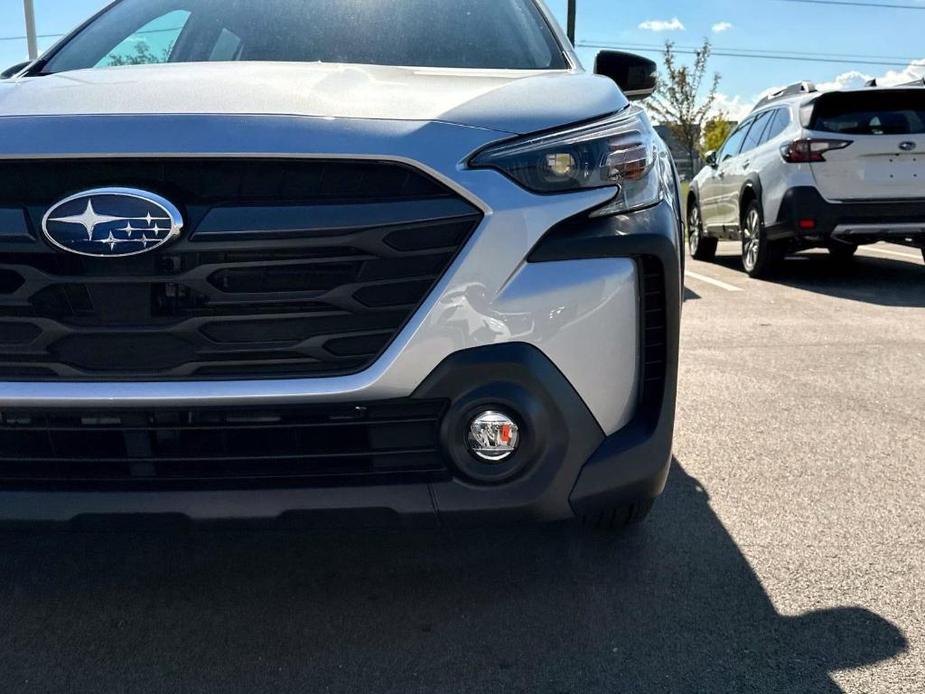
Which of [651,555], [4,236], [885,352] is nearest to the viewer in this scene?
[4,236]

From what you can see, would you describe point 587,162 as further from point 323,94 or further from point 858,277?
point 858,277

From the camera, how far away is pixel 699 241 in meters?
11.8

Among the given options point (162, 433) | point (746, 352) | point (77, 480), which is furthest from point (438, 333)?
point (746, 352)

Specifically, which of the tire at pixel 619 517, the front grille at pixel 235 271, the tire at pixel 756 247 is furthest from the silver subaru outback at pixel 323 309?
the tire at pixel 756 247

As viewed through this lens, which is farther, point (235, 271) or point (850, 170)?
point (850, 170)

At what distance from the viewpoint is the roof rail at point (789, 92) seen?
888 cm

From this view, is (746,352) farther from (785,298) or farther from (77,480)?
(77,480)

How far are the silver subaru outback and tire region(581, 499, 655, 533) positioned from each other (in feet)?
1.59

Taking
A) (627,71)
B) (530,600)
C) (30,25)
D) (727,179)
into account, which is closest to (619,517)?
(530,600)

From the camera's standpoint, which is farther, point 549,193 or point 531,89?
point 531,89

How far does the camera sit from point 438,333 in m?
2.08

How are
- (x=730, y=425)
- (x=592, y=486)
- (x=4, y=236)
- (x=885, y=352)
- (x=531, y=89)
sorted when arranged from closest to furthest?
(x=4, y=236)
(x=592, y=486)
(x=531, y=89)
(x=730, y=425)
(x=885, y=352)

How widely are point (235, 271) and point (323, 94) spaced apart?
0.48 metres

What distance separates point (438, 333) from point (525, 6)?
1.78m
